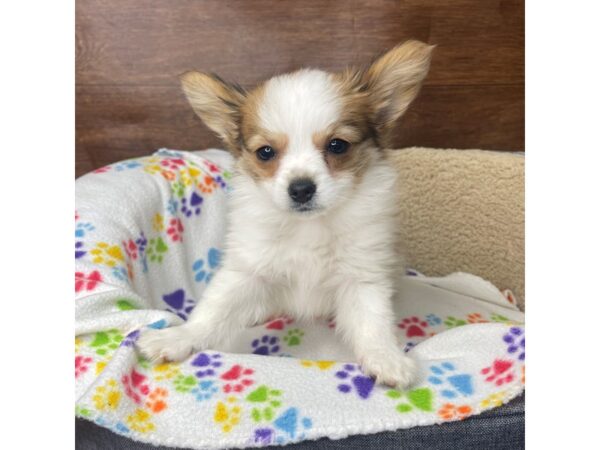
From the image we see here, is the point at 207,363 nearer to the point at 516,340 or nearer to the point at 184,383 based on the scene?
the point at 184,383

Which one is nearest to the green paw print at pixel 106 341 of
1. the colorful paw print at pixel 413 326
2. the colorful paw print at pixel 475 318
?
the colorful paw print at pixel 413 326

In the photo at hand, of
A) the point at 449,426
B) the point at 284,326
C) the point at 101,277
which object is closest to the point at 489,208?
the point at 284,326

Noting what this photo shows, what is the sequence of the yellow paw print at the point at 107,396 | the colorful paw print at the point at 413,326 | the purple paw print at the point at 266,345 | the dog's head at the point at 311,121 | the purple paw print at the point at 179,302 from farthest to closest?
the purple paw print at the point at 179,302 < the colorful paw print at the point at 413,326 < the purple paw print at the point at 266,345 < the dog's head at the point at 311,121 < the yellow paw print at the point at 107,396

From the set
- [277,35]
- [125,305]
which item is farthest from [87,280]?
[277,35]

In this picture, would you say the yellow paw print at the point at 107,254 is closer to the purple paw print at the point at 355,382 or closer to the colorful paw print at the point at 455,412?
the purple paw print at the point at 355,382

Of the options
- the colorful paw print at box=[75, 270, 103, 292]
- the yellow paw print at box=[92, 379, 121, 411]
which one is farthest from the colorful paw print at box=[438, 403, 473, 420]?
the colorful paw print at box=[75, 270, 103, 292]

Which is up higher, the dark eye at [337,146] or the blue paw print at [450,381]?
the dark eye at [337,146]

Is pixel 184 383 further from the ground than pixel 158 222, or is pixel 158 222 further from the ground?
pixel 158 222
